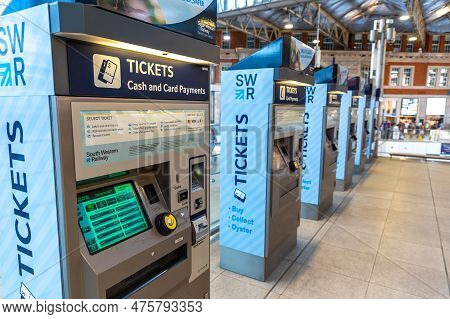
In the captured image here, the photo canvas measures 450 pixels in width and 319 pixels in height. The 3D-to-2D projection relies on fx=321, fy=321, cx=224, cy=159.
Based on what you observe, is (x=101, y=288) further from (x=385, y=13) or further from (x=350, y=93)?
(x=385, y=13)

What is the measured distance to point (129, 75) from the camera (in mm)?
1337

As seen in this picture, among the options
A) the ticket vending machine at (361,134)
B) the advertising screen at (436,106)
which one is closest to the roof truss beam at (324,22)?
the ticket vending machine at (361,134)

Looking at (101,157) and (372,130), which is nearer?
(101,157)

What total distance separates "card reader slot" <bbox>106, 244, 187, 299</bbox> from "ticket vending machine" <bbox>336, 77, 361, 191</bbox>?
498cm

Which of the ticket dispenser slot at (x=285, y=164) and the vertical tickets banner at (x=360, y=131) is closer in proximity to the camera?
the ticket dispenser slot at (x=285, y=164)

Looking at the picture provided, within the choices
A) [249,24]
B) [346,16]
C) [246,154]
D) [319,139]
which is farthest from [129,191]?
[346,16]

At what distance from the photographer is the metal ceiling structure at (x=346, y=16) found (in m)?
11.3

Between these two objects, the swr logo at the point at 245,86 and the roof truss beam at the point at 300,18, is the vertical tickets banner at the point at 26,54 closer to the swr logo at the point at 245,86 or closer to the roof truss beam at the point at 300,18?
the swr logo at the point at 245,86

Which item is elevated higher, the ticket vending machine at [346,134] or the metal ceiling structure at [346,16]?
the metal ceiling structure at [346,16]

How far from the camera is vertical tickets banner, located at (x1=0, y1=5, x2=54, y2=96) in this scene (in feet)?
3.47

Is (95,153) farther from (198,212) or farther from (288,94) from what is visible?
(288,94)

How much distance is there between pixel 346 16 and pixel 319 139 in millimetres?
12862

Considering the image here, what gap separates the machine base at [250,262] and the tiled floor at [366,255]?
61 mm
